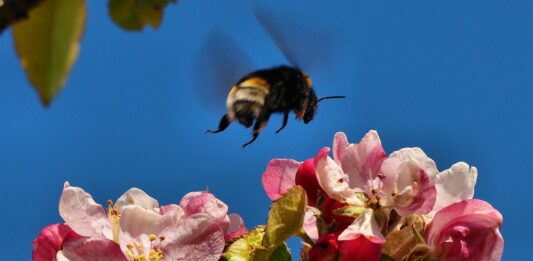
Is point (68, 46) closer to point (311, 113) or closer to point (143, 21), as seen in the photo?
point (143, 21)

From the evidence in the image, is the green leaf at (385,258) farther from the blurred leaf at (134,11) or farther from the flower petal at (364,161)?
the blurred leaf at (134,11)

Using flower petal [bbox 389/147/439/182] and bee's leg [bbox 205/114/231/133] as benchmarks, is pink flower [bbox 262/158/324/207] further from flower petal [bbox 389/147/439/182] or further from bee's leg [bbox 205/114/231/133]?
bee's leg [bbox 205/114/231/133]

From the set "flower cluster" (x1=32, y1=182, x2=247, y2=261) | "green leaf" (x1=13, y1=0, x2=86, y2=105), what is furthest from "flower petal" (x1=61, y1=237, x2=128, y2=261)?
"green leaf" (x1=13, y1=0, x2=86, y2=105)

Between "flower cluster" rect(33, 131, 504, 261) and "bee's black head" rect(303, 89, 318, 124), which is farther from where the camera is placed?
"bee's black head" rect(303, 89, 318, 124)

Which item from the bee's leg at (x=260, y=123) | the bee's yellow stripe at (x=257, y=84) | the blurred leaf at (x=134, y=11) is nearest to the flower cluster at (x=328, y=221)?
the bee's leg at (x=260, y=123)

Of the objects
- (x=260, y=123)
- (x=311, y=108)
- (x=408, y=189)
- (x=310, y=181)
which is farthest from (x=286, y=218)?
(x=311, y=108)

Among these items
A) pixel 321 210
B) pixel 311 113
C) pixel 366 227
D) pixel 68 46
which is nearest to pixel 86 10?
pixel 68 46
